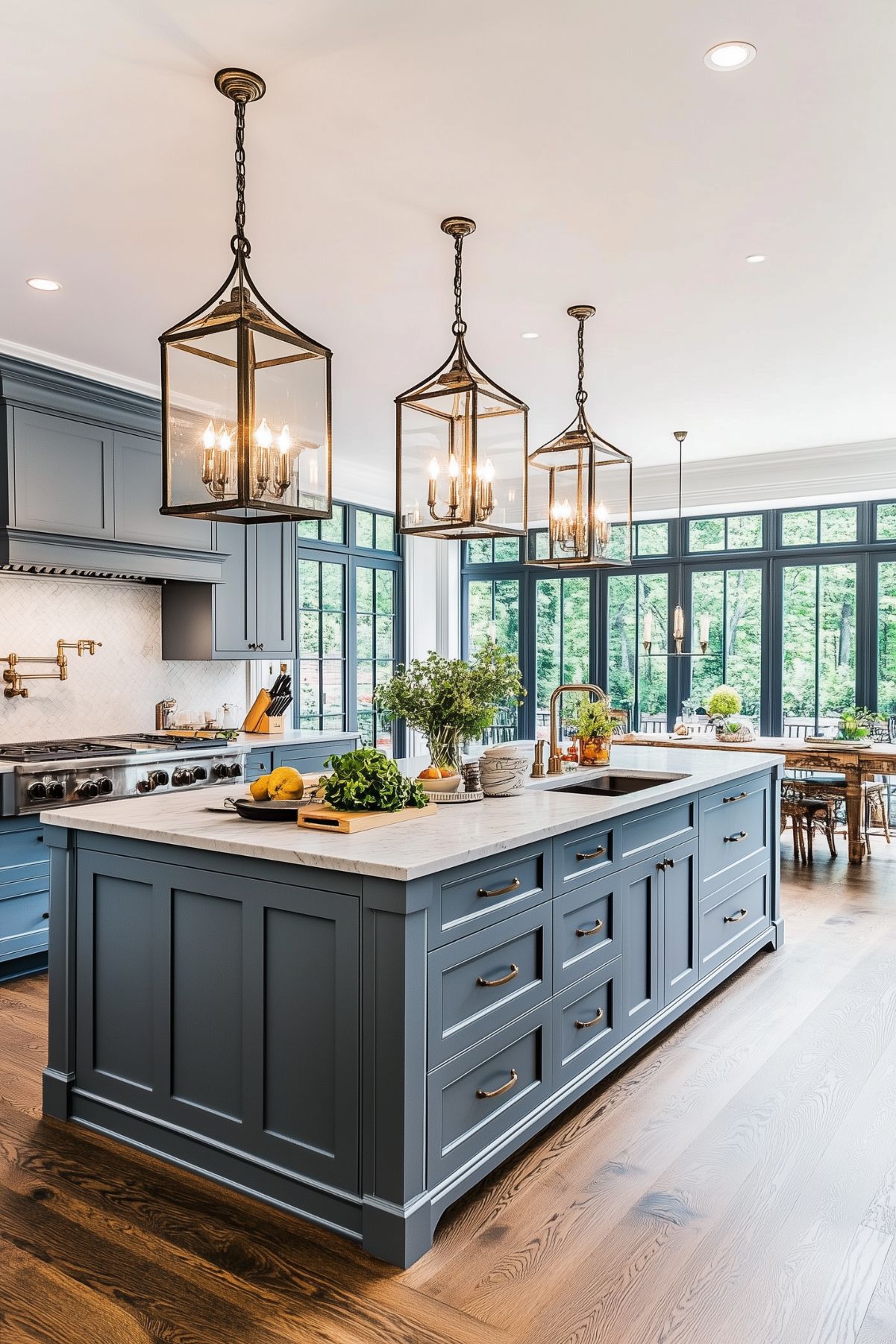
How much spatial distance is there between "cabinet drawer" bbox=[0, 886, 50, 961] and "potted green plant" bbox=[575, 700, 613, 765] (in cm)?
240

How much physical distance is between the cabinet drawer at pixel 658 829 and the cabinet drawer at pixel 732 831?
0.14 metres

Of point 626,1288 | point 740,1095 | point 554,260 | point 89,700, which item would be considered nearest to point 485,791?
point 740,1095

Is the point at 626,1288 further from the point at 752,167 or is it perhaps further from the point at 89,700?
the point at 89,700

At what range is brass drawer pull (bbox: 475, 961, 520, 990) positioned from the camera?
2.41 metres

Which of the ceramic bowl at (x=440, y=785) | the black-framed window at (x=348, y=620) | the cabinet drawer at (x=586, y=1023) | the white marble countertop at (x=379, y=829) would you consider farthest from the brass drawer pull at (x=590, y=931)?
the black-framed window at (x=348, y=620)

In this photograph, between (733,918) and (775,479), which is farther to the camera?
(775,479)

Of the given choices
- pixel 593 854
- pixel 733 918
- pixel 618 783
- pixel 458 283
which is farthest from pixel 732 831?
pixel 458 283

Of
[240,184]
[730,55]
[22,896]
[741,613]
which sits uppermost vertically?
[730,55]

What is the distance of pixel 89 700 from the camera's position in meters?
5.20

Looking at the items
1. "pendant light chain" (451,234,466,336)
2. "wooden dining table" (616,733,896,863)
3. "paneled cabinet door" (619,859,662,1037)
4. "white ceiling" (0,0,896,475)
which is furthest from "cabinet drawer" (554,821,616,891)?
"wooden dining table" (616,733,896,863)

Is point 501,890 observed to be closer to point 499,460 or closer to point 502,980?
point 502,980

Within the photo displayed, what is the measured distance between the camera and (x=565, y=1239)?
2.23 m

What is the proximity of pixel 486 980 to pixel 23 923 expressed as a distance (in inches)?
101

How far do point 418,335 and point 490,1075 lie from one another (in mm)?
3371
